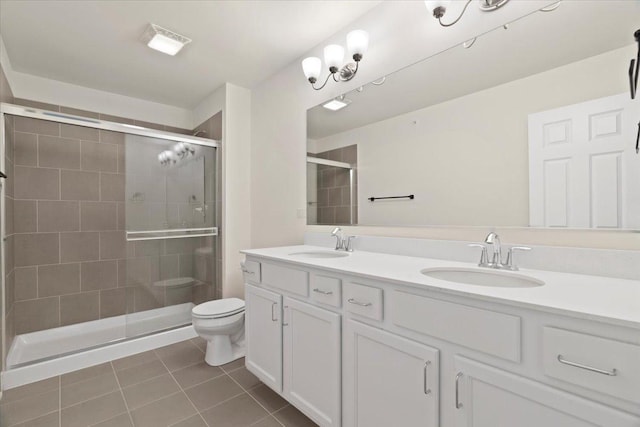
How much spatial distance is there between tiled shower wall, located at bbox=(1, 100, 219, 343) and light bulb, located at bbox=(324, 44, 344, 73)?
2.00 meters

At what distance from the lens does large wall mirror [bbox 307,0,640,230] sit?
1.04 m

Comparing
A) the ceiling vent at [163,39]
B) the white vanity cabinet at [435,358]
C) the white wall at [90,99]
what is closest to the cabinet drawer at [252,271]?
the white vanity cabinet at [435,358]

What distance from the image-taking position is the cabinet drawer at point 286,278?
4.73 ft

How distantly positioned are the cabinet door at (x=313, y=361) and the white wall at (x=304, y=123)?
2.31ft

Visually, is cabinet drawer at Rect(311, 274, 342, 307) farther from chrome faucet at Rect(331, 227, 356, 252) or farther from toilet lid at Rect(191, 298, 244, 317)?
toilet lid at Rect(191, 298, 244, 317)

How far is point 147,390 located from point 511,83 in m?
2.64

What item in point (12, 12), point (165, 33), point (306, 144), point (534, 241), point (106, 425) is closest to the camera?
point (534, 241)

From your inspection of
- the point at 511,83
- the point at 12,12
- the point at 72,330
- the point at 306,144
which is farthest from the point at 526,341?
the point at 72,330

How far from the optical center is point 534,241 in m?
1.23

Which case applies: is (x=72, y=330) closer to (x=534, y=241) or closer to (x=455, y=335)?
(x=455, y=335)

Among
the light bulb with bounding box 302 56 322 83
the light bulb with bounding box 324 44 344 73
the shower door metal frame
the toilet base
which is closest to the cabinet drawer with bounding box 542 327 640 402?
the light bulb with bounding box 324 44 344 73

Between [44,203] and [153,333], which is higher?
[44,203]

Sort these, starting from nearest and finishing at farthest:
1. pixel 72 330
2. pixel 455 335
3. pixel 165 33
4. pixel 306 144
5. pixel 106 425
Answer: pixel 455 335, pixel 106 425, pixel 165 33, pixel 306 144, pixel 72 330

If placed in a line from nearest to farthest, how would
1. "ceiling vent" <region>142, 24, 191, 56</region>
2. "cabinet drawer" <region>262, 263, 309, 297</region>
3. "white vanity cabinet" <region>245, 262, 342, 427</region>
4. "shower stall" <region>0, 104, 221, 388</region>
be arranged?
"white vanity cabinet" <region>245, 262, 342, 427</region>
"cabinet drawer" <region>262, 263, 309, 297</region>
"ceiling vent" <region>142, 24, 191, 56</region>
"shower stall" <region>0, 104, 221, 388</region>
